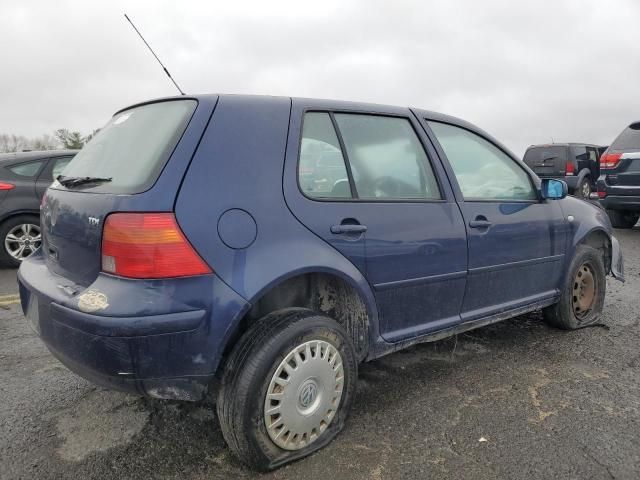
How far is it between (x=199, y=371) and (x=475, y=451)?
50.7 inches

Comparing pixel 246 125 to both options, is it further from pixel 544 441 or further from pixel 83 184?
pixel 544 441

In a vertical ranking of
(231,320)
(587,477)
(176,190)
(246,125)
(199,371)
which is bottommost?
(587,477)

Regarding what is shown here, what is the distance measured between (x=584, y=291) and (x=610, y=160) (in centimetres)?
578

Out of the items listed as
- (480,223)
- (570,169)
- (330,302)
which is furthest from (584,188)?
(330,302)

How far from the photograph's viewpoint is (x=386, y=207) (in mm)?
2514

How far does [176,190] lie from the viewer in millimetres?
1950

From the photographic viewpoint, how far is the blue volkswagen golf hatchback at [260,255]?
1.91m

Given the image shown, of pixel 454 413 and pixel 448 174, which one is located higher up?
pixel 448 174

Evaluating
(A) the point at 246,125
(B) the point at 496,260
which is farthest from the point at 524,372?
(A) the point at 246,125

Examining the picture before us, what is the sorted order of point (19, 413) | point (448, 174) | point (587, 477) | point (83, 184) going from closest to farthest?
point (587, 477) → point (83, 184) → point (19, 413) → point (448, 174)

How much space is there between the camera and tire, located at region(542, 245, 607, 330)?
3.74m

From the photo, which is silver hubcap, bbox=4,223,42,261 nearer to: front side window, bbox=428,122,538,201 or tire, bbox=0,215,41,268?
tire, bbox=0,215,41,268

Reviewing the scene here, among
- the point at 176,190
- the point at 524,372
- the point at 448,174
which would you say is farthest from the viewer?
the point at 524,372

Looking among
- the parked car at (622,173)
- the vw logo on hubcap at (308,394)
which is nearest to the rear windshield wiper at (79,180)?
the vw logo on hubcap at (308,394)
